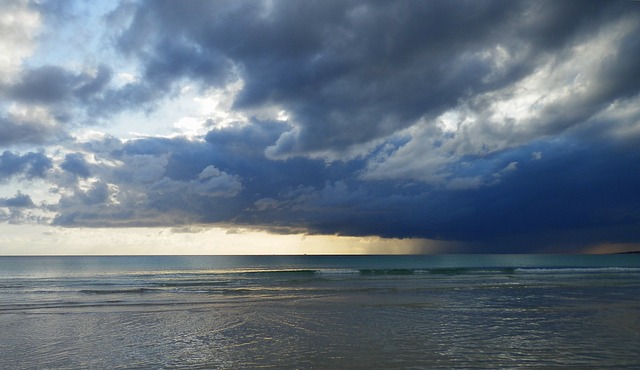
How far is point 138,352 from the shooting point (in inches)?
575

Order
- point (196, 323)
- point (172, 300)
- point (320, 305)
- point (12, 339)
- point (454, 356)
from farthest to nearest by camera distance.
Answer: point (172, 300) → point (320, 305) → point (196, 323) → point (12, 339) → point (454, 356)

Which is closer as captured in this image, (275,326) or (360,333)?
(360,333)

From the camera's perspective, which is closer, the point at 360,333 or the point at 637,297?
the point at 360,333

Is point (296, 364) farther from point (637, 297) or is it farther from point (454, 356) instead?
point (637, 297)

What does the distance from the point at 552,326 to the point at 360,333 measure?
8.42 meters

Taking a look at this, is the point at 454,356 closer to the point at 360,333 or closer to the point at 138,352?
the point at 360,333

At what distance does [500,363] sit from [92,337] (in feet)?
49.2

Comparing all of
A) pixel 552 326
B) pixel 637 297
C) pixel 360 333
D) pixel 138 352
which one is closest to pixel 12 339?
pixel 138 352

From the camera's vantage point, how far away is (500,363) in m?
12.6

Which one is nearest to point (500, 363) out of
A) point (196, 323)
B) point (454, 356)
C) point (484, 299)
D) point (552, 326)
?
point (454, 356)

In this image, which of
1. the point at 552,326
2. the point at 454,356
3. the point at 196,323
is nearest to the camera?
the point at 454,356

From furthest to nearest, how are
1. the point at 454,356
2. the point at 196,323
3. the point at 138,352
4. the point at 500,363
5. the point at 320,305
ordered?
the point at 320,305 < the point at 196,323 < the point at 138,352 < the point at 454,356 < the point at 500,363

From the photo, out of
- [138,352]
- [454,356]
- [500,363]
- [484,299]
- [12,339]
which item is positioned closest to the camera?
[500,363]

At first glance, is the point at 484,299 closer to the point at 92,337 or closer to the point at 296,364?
the point at 296,364
